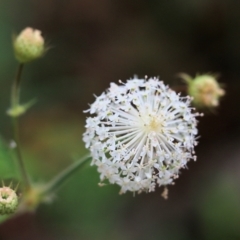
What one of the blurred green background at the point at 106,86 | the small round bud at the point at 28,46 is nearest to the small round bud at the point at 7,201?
the small round bud at the point at 28,46

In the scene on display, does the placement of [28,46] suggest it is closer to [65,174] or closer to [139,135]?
[65,174]

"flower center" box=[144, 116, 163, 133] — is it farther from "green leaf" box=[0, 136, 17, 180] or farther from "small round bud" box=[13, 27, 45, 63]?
"green leaf" box=[0, 136, 17, 180]

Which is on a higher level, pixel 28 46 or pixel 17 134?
pixel 28 46

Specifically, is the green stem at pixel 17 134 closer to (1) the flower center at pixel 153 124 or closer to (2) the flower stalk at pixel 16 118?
(2) the flower stalk at pixel 16 118

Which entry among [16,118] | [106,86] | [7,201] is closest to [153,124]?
[7,201]

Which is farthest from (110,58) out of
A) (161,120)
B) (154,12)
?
(161,120)

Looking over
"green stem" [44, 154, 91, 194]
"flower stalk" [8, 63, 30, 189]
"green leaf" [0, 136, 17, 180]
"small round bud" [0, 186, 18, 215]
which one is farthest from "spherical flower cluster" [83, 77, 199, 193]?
"green leaf" [0, 136, 17, 180]
